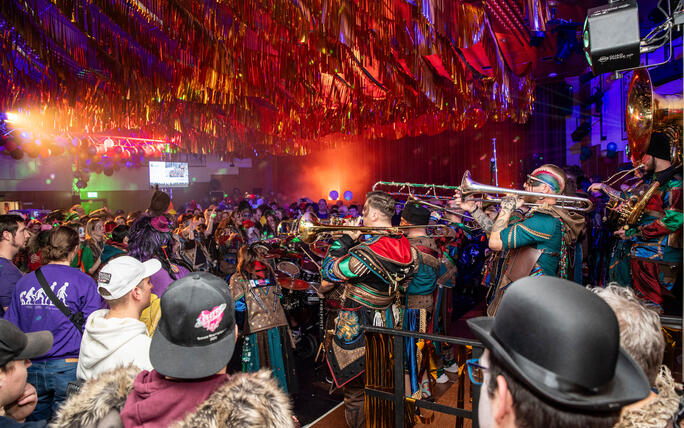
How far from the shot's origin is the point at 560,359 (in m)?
0.83

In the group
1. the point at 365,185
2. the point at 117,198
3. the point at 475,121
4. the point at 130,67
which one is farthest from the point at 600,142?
the point at 117,198

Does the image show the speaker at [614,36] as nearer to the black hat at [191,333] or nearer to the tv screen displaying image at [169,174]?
the black hat at [191,333]

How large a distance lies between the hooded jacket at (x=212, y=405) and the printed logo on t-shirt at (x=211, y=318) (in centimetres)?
19

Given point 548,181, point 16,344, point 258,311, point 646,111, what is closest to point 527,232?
point 548,181

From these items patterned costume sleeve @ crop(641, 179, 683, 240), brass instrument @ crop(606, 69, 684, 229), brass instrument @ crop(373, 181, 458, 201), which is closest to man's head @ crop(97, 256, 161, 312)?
brass instrument @ crop(373, 181, 458, 201)

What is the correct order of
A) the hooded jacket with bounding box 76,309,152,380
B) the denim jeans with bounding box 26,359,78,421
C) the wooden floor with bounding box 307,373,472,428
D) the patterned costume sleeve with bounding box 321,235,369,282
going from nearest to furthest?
the hooded jacket with bounding box 76,309,152,380, the denim jeans with bounding box 26,359,78,421, the patterned costume sleeve with bounding box 321,235,369,282, the wooden floor with bounding box 307,373,472,428

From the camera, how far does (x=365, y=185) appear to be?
60.0 ft

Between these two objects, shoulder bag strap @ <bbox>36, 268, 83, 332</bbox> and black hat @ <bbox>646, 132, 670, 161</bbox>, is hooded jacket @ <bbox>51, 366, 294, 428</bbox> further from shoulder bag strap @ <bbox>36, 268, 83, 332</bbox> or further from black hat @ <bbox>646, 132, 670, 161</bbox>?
black hat @ <bbox>646, 132, 670, 161</bbox>

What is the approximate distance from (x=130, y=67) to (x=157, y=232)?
10.0 ft

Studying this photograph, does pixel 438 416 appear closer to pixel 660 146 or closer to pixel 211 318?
pixel 211 318

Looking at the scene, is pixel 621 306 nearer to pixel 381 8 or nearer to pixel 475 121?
pixel 381 8

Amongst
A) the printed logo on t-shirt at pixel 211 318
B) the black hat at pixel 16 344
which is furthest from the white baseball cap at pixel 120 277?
the printed logo on t-shirt at pixel 211 318

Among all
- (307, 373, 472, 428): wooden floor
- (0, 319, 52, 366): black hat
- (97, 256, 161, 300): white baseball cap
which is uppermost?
(97, 256, 161, 300): white baseball cap

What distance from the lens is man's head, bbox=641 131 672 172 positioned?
391cm
